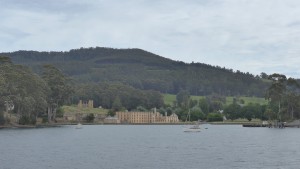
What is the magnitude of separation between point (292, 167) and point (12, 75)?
136574mm

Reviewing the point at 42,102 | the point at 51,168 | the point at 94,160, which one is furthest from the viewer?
the point at 42,102

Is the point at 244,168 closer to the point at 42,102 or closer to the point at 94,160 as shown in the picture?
the point at 94,160

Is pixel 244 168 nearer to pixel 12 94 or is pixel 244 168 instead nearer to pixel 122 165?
pixel 122 165

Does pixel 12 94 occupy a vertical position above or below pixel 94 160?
above

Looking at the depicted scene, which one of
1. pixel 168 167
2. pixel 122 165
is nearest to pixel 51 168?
pixel 122 165

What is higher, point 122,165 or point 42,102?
point 42,102

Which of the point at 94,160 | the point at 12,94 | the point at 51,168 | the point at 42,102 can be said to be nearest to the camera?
the point at 51,168

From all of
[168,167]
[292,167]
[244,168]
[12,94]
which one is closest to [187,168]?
[168,167]

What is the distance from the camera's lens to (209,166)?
60688 mm

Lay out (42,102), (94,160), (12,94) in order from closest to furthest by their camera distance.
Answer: (94,160)
(12,94)
(42,102)

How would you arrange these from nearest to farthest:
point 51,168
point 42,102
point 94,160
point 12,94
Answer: point 51,168 < point 94,160 < point 12,94 < point 42,102

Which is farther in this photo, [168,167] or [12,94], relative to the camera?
[12,94]

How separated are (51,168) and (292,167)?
27.4 meters

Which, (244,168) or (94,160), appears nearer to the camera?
(244,168)
